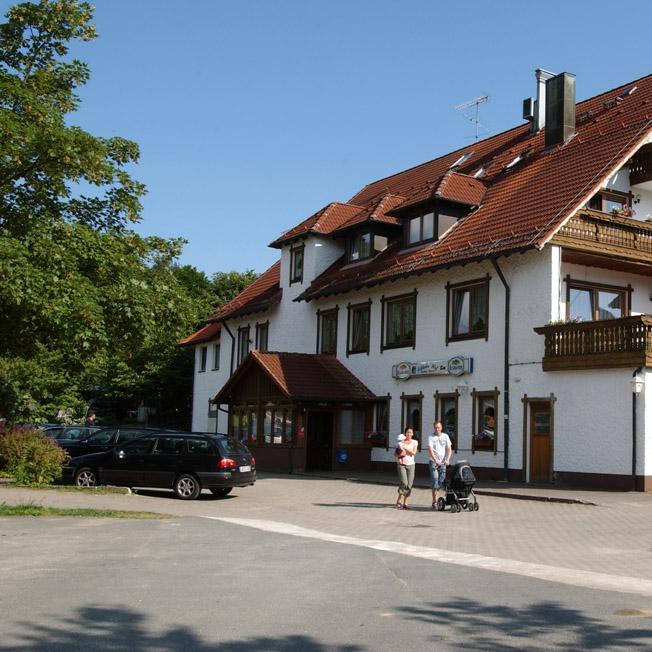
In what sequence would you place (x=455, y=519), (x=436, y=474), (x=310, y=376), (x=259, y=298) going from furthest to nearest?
(x=259, y=298) → (x=310, y=376) → (x=436, y=474) → (x=455, y=519)

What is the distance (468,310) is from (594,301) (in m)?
3.90

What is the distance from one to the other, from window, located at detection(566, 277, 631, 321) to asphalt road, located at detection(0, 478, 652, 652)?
35.9ft

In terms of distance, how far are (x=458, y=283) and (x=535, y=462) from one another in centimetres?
646

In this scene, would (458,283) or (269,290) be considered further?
(269,290)

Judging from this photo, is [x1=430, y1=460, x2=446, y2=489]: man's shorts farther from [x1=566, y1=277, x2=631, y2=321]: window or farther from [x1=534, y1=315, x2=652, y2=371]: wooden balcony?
[x1=566, y1=277, x2=631, y2=321]: window

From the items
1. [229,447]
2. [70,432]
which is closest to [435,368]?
[229,447]

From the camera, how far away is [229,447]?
21172 mm

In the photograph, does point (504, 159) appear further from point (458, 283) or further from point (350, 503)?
point (350, 503)

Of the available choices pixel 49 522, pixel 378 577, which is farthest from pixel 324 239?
pixel 378 577

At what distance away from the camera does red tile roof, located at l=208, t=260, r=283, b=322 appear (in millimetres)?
40438

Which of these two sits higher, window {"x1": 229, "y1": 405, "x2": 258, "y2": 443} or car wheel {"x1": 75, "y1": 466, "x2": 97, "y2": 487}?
window {"x1": 229, "y1": 405, "x2": 258, "y2": 443}

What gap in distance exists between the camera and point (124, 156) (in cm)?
2500

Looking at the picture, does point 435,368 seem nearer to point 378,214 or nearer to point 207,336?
point 378,214

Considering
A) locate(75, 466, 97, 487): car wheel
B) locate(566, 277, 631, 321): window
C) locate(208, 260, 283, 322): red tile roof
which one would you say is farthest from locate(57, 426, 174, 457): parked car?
locate(208, 260, 283, 322): red tile roof
